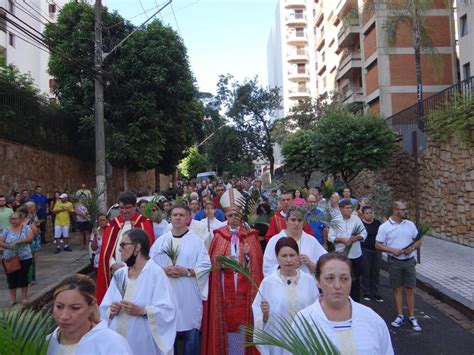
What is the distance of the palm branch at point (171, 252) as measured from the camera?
189 inches

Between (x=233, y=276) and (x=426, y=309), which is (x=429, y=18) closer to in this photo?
(x=426, y=309)

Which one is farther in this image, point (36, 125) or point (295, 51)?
point (295, 51)

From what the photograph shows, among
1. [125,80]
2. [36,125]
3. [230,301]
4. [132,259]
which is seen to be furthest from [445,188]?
[36,125]

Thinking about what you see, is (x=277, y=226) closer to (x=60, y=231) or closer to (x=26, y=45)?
(x=60, y=231)

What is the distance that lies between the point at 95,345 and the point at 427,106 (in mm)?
15684

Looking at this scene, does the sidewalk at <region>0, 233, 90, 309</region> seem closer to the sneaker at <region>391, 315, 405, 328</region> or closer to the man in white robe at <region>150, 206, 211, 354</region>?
the man in white robe at <region>150, 206, 211, 354</region>

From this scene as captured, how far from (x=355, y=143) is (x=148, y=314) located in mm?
14681

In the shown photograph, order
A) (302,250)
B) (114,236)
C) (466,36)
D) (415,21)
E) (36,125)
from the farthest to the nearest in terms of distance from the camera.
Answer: (466,36), (415,21), (36,125), (114,236), (302,250)

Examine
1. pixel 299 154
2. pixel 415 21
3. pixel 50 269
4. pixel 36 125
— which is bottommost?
pixel 50 269

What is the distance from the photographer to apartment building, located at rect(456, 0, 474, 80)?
20.4m

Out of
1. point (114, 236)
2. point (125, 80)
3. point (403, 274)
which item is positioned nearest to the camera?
point (114, 236)

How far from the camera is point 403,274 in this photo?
22.0 ft

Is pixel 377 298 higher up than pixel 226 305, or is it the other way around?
pixel 226 305

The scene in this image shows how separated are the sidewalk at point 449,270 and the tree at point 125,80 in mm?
12353
